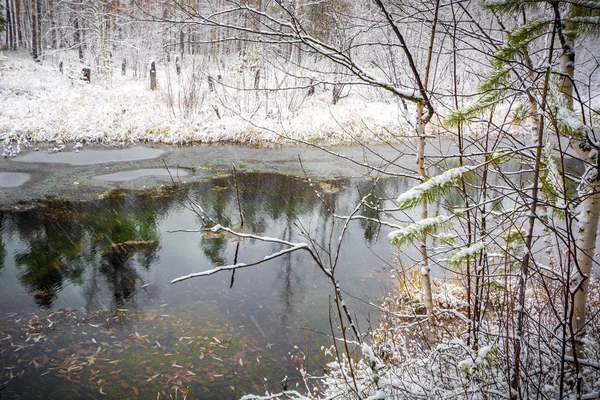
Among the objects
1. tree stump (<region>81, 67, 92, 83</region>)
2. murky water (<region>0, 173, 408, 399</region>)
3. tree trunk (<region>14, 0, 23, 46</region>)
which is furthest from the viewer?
tree trunk (<region>14, 0, 23, 46</region>)

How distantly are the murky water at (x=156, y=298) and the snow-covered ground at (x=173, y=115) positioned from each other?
5326 mm

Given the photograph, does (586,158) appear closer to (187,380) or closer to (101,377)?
(187,380)

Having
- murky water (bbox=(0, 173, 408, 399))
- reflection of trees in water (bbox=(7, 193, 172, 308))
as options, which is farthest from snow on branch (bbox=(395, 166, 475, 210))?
reflection of trees in water (bbox=(7, 193, 172, 308))

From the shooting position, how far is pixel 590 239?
2641 millimetres

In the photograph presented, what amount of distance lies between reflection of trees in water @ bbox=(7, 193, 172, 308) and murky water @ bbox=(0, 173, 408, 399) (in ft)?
0.09

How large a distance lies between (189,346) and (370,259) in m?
3.48

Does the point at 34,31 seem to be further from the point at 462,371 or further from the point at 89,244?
the point at 462,371

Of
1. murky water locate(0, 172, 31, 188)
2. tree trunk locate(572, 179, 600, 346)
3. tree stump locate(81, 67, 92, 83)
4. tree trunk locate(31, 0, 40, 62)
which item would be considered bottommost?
murky water locate(0, 172, 31, 188)

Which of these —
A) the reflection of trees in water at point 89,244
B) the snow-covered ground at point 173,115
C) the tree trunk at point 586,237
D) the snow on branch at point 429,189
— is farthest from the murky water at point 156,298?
the snow-covered ground at point 173,115

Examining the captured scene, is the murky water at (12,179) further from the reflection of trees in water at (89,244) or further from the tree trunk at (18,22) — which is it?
the tree trunk at (18,22)

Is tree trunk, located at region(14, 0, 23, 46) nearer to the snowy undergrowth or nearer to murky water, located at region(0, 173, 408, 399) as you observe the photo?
murky water, located at region(0, 173, 408, 399)

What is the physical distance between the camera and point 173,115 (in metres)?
15.0

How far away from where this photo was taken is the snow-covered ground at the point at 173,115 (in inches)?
518

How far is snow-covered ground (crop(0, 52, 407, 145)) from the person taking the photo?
518 inches
